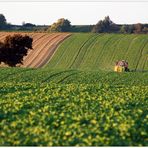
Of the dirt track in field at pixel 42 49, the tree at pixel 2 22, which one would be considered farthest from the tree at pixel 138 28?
the dirt track in field at pixel 42 49

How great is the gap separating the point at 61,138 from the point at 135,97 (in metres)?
10.1

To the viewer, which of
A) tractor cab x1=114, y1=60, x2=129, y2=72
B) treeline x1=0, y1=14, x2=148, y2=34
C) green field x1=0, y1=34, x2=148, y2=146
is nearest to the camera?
green field x1=0, y1=34, x2=148, y2=146

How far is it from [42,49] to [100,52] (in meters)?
9.36

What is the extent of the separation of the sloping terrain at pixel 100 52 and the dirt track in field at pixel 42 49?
3.79ft

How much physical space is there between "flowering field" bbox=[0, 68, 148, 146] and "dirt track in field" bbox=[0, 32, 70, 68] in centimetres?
4438

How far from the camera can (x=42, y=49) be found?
82.9 m

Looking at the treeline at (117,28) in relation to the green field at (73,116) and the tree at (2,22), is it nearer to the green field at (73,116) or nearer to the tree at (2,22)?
the tree at (2,22)

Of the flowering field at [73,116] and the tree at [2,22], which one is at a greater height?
the flowering field at [73,116]

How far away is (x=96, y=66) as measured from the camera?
75938 mm

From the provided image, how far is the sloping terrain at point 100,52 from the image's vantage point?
76.3 m

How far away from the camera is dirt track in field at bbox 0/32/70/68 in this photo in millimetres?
76938

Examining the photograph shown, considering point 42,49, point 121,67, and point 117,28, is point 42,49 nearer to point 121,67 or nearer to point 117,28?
point 121,67

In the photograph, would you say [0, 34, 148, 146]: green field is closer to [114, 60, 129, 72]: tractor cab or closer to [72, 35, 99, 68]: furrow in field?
[114, 60, 129, 72]: tractor cab

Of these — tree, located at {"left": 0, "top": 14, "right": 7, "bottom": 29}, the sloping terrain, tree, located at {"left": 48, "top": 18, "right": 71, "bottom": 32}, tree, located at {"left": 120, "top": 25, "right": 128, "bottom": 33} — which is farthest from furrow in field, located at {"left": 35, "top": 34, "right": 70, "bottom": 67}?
tree, located at {"left": 120, "top": 25, "right": 128, "bottom": 33}
